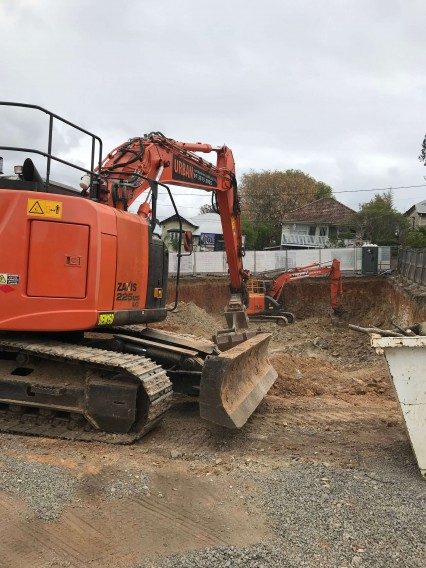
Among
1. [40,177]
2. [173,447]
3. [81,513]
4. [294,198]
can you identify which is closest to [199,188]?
[40,177]

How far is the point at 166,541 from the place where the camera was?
342 centimetres

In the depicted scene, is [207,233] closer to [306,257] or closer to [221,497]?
[306,257]

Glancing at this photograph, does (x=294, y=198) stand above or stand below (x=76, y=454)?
above

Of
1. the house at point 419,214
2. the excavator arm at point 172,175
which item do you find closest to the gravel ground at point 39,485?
the excavator arm at point 172,175

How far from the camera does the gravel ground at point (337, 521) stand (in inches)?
125

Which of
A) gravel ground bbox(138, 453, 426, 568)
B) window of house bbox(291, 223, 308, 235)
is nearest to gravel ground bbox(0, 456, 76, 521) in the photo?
gravel ground bbox(138, 453, 426, 568)

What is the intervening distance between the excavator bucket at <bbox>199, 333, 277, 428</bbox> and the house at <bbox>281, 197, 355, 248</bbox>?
4721cm

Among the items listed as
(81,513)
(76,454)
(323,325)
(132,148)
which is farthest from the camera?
(323,325)

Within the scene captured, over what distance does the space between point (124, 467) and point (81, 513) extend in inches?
31.8

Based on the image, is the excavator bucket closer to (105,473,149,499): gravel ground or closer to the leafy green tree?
(105,473,149,499): gravel ground

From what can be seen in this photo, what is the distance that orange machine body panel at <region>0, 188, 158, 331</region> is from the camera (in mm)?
5102

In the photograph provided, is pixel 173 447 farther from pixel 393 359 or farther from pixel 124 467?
pixel 393 359

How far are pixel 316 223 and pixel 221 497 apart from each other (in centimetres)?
5285

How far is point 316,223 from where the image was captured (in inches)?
2180
